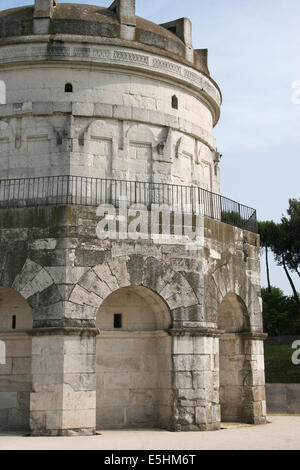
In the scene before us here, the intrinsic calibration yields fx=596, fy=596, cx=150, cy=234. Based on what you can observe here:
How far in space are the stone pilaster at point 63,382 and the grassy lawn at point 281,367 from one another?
17.8m

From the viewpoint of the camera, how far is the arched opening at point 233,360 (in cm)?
1786

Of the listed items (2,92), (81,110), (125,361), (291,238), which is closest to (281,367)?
(291,238)

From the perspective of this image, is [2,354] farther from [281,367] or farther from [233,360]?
[281,367]

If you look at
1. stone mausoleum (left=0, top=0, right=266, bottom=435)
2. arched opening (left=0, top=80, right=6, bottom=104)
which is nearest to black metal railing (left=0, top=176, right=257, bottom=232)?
stone mausoleum (left=0, top=0, right=266, bottom=435)

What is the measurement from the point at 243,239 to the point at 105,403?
21.1 ft

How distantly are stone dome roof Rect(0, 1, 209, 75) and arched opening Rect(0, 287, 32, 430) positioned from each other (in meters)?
7.71

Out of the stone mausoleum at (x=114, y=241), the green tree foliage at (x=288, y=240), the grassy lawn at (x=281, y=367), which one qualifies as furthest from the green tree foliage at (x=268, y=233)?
the stone mausoleum at (x=114, y=241)

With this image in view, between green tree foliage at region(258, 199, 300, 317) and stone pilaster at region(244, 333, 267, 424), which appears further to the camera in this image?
green tree foliage at region(258, 199, 300, 317)

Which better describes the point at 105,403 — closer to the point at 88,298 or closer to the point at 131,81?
the point at 88,298

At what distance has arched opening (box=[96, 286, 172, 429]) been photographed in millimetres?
15648

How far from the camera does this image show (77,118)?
17188 mm

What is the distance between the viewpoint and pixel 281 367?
105 feet

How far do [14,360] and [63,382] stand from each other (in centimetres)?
250

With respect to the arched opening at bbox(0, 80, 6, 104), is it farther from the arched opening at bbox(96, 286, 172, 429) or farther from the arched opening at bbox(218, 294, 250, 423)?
the arched opening at bbox(218, 294, 250, 423)
